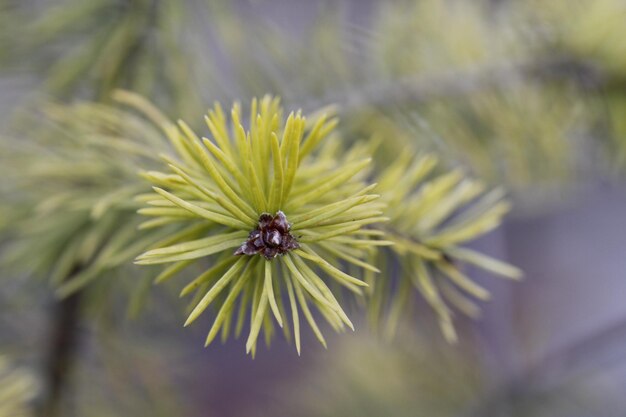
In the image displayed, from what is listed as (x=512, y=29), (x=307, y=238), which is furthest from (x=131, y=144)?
(x=512, y=29)

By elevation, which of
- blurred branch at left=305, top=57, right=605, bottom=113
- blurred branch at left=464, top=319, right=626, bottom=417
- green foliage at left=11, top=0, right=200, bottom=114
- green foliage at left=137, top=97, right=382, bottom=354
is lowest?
green foliage at left=137, top=97, right=382, bottom=354

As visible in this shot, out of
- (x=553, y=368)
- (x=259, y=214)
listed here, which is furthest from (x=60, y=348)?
(x=553, y=368)

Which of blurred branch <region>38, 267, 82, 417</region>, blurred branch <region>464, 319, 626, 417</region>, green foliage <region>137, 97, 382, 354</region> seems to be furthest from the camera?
blurred branch <region>464, 319, 626, 417</region>

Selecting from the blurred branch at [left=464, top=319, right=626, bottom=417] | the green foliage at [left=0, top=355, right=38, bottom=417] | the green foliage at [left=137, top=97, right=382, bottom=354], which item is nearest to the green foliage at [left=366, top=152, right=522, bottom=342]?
the green foliage at [left=137, top=97, right=382, bottom=354]

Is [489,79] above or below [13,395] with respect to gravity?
above

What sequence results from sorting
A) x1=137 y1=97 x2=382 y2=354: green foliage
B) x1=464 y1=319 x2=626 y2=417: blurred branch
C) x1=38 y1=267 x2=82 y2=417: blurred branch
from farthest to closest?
1. x1=464 y1=319 x2=626 y2=417: blurred branch
2. x1=38 y1=267 x2=82 y2=417: blurred branch
3. x1=137 y1=97 x2=382 y2=354: green foliage

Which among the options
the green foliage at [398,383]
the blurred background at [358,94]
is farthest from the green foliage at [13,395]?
the green foliage at [398,383]

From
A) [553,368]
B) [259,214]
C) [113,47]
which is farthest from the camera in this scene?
[553,368]

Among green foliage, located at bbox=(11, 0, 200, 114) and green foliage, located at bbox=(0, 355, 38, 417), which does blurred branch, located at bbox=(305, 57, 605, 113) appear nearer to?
green foliage, located at bbox=(11, 0, 200, 114)

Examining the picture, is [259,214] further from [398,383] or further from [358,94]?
[398,383]

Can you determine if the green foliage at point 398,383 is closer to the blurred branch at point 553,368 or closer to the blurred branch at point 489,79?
the blurred branch at point 553,368

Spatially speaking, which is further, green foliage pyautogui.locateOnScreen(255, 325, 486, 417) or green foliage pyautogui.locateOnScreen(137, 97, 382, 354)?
green foliage pyautogui.locateOnScreen(255, 325, 486, 417)

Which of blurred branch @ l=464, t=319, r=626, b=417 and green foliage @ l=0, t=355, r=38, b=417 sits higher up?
blurred branch @ l=464, t=319, r=626, b=417
